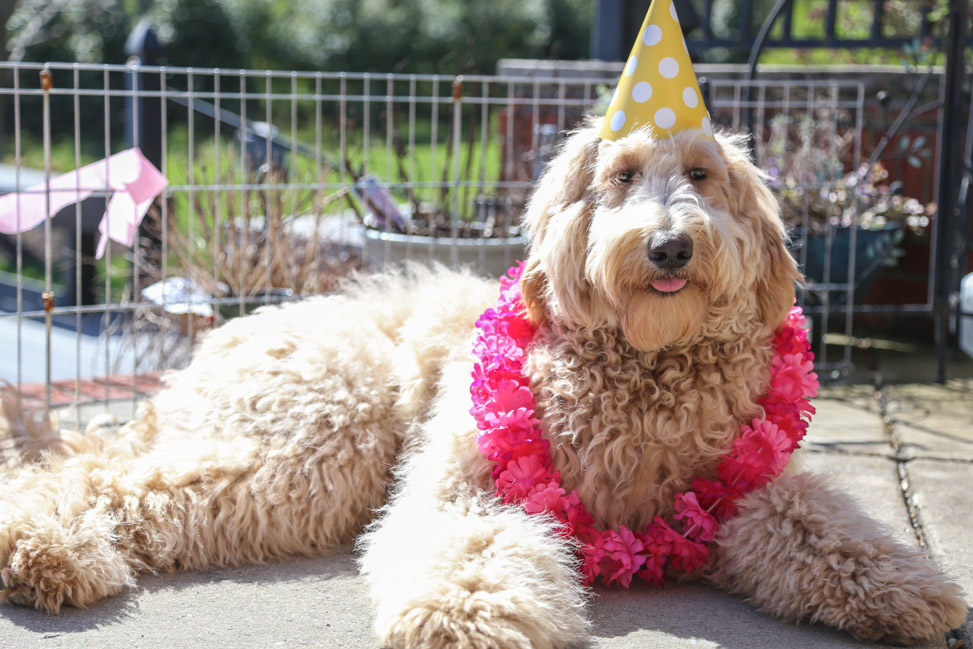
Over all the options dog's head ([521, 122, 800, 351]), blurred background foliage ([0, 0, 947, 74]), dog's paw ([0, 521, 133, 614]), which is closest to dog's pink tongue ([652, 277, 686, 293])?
dog's head ([521, 122, 800, 351])

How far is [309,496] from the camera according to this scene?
3059mm

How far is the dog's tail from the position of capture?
324 cm

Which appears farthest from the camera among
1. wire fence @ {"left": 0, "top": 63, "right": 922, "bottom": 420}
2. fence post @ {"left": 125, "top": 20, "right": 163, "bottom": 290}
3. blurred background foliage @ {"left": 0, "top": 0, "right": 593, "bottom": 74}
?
blurred background foliage @ {"left": 0, "top": 0, "right": 593, "bottom": 74}

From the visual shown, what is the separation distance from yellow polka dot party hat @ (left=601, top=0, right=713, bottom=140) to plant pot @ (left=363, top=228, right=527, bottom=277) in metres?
2.12

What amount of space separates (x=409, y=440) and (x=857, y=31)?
22.4ft

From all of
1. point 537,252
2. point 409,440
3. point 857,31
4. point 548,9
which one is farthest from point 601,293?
point 548,9

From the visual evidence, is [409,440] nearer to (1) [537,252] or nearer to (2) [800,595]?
(1) [537,252]

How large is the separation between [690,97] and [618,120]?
0.69 ft

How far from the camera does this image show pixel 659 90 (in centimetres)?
276

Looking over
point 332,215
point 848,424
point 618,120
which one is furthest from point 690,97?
point 332,215

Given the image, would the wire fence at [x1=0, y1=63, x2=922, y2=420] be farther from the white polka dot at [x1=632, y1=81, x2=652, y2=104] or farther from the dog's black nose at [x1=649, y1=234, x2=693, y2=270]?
the dog's black nose at [x1=649, y1=234, x2=693, y2=270]

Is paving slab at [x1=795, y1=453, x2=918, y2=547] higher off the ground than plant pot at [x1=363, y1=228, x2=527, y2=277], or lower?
lower

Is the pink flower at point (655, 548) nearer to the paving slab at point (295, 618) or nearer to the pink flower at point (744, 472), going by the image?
the paving slab at point (295, 618)

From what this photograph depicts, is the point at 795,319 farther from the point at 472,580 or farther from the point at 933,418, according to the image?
the point at 933,418
